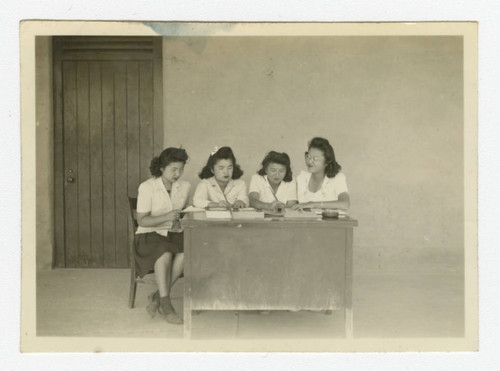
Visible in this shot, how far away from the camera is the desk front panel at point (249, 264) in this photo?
181 inches

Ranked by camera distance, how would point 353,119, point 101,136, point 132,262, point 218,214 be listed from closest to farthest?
point 218,214 < point 132,262 < point 353,119 < point 101,136

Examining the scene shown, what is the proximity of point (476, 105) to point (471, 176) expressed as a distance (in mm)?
453

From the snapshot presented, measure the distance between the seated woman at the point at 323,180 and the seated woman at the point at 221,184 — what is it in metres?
0.45

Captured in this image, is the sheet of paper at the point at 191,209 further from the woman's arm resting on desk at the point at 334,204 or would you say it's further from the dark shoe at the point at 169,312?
the woman's arm resting on desk at the point at 334,204

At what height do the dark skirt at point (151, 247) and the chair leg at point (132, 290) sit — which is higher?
the dark skirt at point (151, 247)

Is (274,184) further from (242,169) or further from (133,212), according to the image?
(133,212)

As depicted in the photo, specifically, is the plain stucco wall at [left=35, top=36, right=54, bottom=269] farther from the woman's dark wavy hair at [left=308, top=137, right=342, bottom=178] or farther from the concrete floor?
the woman's dark wavy hair at [left=308, top=137, right=342, bottom=178]

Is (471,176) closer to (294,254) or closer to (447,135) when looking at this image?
(294,254)

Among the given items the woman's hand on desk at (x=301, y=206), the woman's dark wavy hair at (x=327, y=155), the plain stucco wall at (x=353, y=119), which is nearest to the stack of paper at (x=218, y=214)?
the woman's hand on desk at (x=301, y=206)

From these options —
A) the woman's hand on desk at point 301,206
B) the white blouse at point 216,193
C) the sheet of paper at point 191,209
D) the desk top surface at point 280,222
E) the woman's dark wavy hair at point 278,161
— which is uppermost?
the woman's dark wavy hair at point 278,161

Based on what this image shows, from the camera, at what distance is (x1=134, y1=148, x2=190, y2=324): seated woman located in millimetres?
5098

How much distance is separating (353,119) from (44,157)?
111 inches

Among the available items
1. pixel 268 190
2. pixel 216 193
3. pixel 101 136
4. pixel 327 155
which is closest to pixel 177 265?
pixel 216 193

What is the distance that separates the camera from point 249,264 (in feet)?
15.1
